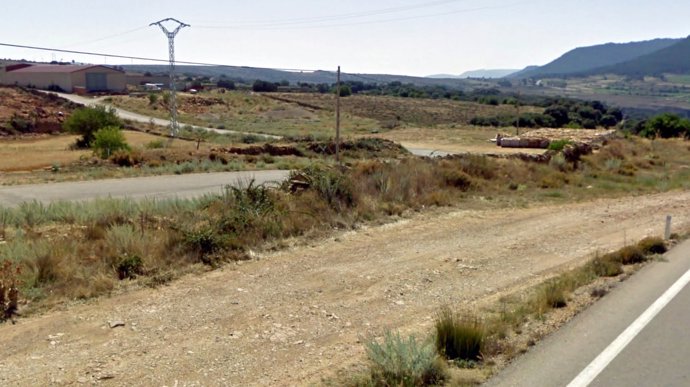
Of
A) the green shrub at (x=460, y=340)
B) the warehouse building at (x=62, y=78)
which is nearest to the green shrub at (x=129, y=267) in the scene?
the green shrub at (x=460, y=340)

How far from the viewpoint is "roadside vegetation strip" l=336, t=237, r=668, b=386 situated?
559 centimetres

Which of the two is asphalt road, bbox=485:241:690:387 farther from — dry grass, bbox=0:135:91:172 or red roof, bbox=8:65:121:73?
red roof, bbox=8:65:121:73

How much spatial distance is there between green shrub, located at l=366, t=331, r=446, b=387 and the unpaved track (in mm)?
621

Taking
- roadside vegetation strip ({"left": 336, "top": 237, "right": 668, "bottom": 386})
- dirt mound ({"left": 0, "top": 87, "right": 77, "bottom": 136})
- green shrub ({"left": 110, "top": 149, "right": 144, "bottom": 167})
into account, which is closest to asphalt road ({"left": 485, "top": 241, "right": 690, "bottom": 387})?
roadside vegetation strip ({"left": 336, "top": 237, "right": 668, "bottom": 386})

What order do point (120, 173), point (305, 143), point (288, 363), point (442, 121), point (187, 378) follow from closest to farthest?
point (187, 378), point (288, 363), point (120, 173), point (305, 143), point (442, 121)

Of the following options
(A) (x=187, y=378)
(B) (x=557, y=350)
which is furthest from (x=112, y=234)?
(B) (x=557, y=350)

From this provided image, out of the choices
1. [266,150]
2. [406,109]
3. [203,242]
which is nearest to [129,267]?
[203,242]

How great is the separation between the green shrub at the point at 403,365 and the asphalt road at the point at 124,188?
576 inches

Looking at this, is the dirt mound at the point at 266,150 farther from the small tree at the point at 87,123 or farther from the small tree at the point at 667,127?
the small tree at the point at 667,127

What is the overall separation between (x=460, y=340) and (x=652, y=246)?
6.81m

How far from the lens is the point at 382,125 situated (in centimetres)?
7919

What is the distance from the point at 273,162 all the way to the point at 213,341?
28.9 meters

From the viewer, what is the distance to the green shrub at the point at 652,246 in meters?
11.2

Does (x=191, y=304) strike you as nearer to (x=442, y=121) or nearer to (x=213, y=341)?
(x=213, y=341)
